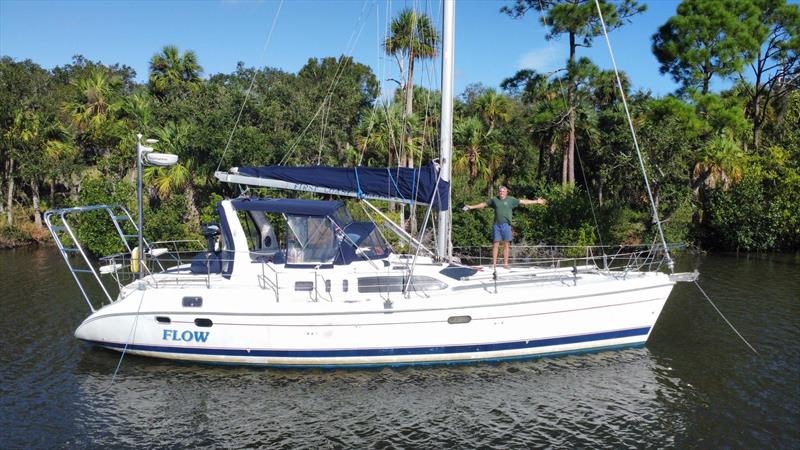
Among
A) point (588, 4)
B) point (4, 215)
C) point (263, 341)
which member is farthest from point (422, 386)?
point (4, 215)

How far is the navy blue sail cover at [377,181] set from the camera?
1296cm

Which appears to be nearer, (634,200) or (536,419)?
(536,419)

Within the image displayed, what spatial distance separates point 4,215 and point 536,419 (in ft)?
105

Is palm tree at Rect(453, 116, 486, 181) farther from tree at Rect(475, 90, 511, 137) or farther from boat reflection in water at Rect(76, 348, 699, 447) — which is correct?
boat reflection in water at Rect(76, 348, 699, 447)

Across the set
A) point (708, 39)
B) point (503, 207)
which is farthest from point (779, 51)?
point (503, 207)

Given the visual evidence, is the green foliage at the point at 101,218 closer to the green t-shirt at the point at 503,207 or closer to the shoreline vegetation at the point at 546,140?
the shoreline vegetation at the point at 546,140

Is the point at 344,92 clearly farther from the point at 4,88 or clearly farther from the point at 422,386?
the point at 422,386

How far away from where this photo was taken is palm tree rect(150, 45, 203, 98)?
116 ft

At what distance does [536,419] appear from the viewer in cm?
1000

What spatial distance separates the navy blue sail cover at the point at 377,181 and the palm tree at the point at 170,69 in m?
25.1

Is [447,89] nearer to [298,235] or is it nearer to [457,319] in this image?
[298,235]

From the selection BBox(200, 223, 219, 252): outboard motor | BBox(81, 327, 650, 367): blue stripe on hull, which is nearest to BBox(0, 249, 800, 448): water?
BBox(81, 327, 650, 367): blue stripe on hull

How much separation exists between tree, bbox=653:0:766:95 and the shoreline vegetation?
2.7 inches

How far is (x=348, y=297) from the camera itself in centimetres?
1234
